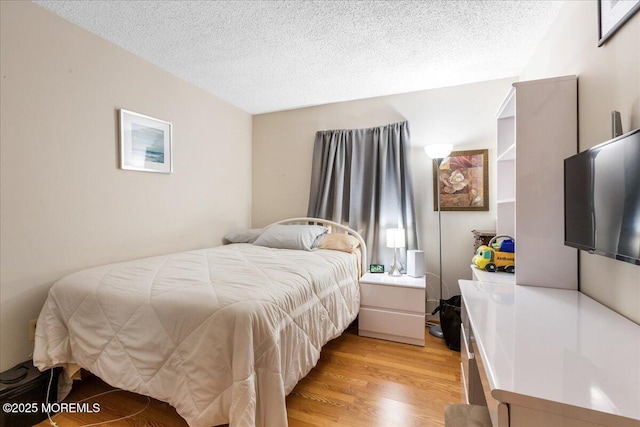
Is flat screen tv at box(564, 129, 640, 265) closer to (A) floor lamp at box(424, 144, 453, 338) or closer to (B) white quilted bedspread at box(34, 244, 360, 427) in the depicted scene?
(A) floor lamp at box(424, 144, 453, 338)

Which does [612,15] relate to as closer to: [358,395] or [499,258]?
[499,258]

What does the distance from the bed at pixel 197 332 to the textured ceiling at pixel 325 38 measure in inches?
66.6

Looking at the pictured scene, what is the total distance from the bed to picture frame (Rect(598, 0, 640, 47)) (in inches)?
74.3

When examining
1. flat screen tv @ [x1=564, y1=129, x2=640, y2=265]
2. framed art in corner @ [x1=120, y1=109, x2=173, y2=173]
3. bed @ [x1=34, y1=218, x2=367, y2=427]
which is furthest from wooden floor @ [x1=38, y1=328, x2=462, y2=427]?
framed art in corner @ [x1=120, y1=109, x2=173, y2=173]

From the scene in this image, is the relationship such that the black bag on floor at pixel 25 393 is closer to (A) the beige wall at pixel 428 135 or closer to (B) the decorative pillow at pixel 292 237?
(B) the decorative pillow at pixel 292 237

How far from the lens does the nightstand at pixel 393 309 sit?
2.44 metres

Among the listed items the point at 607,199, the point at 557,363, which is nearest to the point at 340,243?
the point at 607,199

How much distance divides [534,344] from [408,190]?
2171mm

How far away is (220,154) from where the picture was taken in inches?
132

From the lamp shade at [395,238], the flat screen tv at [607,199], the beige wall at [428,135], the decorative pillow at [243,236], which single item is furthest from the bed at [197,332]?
the beige wall at [428,135]

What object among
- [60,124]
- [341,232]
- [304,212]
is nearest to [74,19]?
[60,124]

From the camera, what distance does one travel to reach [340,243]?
283 cm

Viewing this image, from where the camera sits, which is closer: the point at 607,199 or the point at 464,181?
the point at 607,199

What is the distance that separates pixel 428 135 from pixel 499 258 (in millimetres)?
1540
